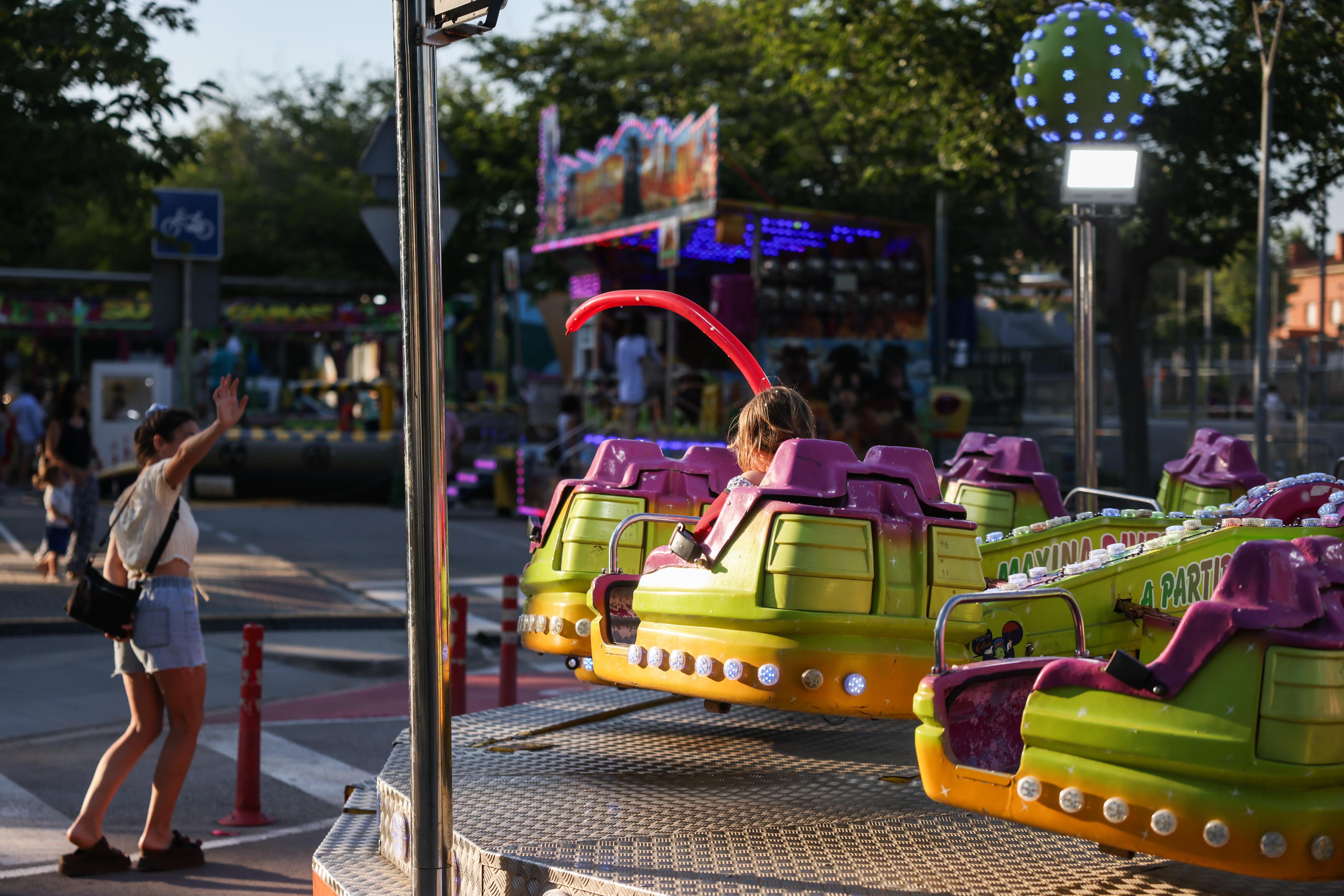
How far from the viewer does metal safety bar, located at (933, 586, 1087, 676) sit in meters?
3.06

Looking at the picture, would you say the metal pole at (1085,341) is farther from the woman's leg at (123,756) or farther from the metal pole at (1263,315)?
the metal pole at (1263,315)

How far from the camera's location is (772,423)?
447 cm

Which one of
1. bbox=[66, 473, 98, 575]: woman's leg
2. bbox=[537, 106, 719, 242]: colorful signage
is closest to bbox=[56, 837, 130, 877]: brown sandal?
bbox=[66, 473, 98, 575]: woman's leg

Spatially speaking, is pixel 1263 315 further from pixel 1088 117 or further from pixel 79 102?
pixel 79 102

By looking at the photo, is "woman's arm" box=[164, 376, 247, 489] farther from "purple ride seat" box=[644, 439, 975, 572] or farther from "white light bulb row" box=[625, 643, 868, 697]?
"purple ride seat" box=[644, 439, 975, 572]

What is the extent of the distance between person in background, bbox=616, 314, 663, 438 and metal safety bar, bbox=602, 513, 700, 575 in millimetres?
13760

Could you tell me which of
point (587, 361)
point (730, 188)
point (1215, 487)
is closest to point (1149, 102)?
point (1215, 487)

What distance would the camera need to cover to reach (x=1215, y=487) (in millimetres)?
6484

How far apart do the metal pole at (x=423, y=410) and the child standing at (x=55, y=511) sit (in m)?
9.91

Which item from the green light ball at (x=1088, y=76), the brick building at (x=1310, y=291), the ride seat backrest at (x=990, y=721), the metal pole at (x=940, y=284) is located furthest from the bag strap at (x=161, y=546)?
the brick building at (x=1310, y=291)

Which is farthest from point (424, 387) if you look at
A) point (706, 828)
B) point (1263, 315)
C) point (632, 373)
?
point (632, 373)

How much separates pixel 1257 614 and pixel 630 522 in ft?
8.03

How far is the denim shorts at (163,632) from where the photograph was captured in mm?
5395

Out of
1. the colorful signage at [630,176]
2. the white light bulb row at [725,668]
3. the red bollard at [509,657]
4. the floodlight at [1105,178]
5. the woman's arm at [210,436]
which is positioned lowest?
the red bollard at [509,657]
